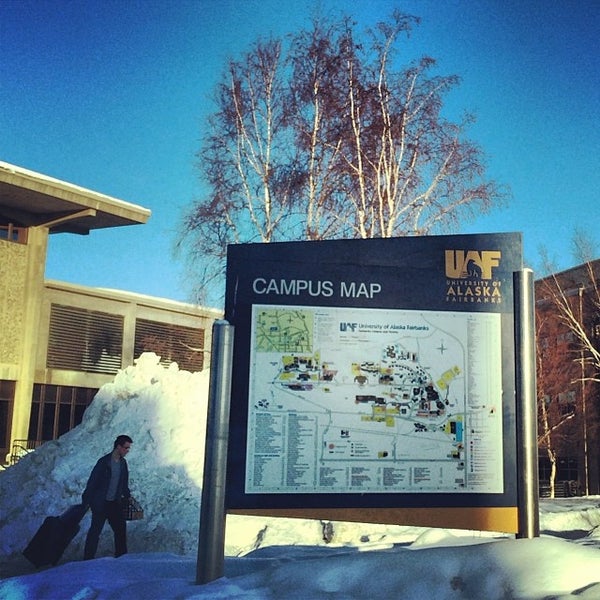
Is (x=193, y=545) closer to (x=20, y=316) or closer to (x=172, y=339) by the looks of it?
(x=20, y=316)

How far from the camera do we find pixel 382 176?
20.7 meters

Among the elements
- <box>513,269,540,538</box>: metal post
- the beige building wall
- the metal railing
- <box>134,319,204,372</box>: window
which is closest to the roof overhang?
the beige building wall

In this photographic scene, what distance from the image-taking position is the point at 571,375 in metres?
31.5

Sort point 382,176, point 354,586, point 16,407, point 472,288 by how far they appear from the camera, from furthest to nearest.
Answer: point 16,407 < point 382,176 < point 472,288 < point 354,586

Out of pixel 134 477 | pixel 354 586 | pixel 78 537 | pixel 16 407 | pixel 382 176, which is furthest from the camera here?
pixel 16 407

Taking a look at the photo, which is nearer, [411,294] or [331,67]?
[411,294]

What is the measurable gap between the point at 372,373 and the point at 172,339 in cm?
3156

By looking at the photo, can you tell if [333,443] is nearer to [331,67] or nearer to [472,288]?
[472,288]

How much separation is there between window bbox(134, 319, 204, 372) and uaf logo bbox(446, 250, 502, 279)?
28.1 m

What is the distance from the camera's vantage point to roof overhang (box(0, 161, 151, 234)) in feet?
90.0

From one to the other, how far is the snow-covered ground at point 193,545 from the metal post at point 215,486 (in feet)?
0.50

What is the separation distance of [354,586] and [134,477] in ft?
30.2

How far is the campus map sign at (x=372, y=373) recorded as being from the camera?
5.33 meters

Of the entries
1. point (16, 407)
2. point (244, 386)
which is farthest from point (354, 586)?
point (16, 407)
